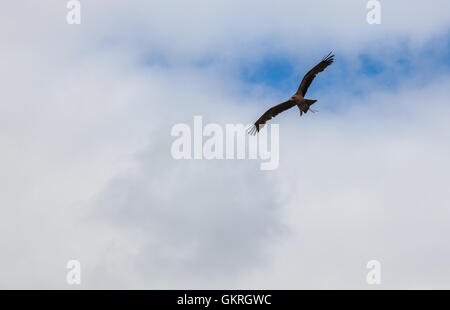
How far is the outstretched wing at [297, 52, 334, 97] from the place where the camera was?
60.9m

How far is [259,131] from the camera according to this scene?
64.9 m

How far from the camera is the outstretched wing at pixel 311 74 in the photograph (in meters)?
60.9

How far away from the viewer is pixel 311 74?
6184 centimetres
